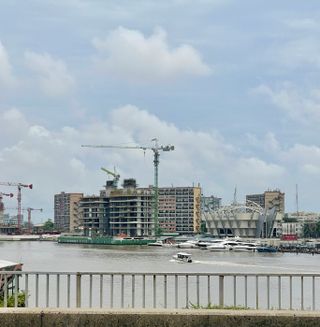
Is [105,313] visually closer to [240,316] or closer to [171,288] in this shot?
[240,316]

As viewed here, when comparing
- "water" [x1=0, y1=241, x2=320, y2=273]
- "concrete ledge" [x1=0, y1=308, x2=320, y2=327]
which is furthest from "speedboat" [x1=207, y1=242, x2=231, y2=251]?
"concrete ledge" [x1=0, y1=308, x2=320, y2=327]

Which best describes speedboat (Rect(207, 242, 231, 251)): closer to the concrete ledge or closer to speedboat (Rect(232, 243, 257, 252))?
speedboat (Rect(232, 243, 257, 252))

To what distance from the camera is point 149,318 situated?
11914mm

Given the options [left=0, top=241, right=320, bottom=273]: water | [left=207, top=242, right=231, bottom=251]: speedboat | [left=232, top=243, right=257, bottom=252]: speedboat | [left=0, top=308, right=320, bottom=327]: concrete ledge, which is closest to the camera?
[left=0, top=308, right=320, bottom=327]: concrete ledge

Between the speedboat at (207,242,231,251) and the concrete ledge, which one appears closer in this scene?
the concrete ledge

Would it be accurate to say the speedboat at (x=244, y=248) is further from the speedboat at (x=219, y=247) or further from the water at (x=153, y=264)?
the water at (x=153, y=264)

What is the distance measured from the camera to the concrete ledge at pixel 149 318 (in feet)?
39.0

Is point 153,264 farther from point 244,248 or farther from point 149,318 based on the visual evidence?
point 149,318

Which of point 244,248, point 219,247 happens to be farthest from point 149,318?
point 219,247

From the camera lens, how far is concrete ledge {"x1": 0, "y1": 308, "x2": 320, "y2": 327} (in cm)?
1188

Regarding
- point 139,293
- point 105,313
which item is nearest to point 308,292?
point 139,293

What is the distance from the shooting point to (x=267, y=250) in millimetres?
176375

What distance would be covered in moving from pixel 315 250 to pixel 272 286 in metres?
118

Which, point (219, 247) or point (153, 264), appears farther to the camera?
point (219, 247)
